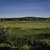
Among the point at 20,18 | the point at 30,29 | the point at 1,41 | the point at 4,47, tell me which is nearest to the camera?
the point at 4,47

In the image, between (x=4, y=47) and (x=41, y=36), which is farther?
(x=41, y=36)

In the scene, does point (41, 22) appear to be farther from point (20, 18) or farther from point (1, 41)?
point (1, 41)

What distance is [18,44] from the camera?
16.3 ft

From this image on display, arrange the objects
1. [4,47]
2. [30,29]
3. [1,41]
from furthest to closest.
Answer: [30,29]
[1,41]
[4,47]

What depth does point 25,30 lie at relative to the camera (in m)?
6.11

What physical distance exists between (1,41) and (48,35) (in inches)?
65.4

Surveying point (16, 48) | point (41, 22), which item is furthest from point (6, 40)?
point (41, 22)

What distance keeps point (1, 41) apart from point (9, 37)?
16.1 inches

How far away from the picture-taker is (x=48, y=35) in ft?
17.7

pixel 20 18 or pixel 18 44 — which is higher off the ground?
pixel 20 18

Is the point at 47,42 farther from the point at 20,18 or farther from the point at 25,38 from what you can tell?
the point at 20,18

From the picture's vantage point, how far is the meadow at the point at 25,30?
5.31 metres

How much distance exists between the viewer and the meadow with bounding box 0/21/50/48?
17.4ft

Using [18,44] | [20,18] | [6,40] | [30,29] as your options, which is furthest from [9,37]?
[20,18]
